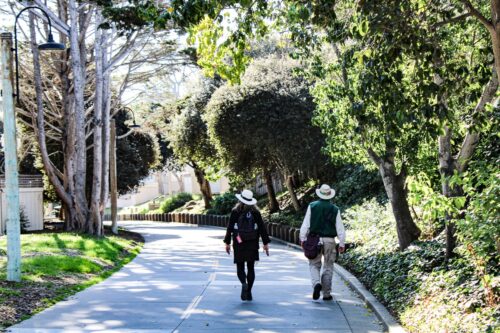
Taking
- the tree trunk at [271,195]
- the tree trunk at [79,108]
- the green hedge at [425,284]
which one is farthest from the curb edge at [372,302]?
the tree trunk at [271,195]

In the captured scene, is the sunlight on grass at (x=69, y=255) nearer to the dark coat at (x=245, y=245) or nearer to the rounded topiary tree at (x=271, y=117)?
the dark coat at (x=245, y=245)

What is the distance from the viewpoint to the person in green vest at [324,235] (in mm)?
10531

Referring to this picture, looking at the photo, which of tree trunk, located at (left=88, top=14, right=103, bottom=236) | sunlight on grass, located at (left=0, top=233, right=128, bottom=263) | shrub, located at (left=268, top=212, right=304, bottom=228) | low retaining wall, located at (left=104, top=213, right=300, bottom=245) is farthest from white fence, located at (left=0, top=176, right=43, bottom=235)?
shrub, located at (left=268, top=212, right=304, bottom=228)

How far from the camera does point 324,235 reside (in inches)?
418

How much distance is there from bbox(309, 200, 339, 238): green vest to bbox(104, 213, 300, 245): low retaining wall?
11.1 m

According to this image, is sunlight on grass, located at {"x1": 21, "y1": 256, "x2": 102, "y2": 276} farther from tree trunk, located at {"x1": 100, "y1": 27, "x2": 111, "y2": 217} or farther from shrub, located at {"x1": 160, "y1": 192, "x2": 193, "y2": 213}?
shrub, located at {"x1": 160, "y1": 192, "x2": 193, "y2": 213}

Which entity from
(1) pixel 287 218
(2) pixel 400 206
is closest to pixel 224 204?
(1) pixel 287 218

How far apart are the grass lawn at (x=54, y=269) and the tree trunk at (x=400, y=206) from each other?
5908 millimetres

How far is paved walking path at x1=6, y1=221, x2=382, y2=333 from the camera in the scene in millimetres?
8594

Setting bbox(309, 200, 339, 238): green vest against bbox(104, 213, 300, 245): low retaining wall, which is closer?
bbox(309, 200, 339, 238): green vest

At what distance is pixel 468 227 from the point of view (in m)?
7.55

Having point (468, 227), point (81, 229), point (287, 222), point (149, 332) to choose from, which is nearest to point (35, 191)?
point (81, 229)

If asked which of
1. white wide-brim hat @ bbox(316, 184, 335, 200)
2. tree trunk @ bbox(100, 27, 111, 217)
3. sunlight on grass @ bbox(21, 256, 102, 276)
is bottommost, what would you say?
sunlight on grass @ bbox(21, 256, 102, 276)

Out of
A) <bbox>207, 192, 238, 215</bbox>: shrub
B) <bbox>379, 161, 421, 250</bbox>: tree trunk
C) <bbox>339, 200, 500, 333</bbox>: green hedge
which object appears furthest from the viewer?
<bbox>207, 192, 238, 215</bbox>: shrub
